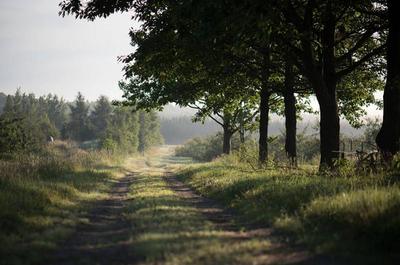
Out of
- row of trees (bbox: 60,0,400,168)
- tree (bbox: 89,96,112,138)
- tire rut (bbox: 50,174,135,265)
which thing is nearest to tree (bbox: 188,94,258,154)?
row of trees (bbox: 60,0,400,168)

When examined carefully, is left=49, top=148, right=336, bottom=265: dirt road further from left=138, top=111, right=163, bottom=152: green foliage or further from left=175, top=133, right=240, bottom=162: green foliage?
left=138, top=111, right=163, bottom=152: green foliage

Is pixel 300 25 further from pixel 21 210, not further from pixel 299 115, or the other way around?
pixel 299 115

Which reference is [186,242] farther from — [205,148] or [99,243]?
[205,148]

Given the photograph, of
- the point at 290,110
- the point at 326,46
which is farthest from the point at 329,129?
the point at 290,110

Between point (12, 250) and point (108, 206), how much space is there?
6130 millimetres

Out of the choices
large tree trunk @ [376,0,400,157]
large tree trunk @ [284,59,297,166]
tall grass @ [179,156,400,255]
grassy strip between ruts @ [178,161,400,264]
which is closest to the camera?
grassy strip between ruts @ [178,161,400,264]

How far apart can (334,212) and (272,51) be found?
9801mm

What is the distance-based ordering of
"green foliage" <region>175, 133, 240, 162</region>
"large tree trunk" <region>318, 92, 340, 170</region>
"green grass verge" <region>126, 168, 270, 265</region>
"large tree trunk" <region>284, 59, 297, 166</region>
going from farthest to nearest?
"green foliage" <region>175, 133, 240, 162</region>, "large tree trunk" <region>284, 59, 297, 166</region>, "large tree trunk" <region>318, 92, 340, 170</region>, "green grass verge" <region>126, 168, 270, 265</region>

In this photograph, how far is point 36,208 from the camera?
36.8ft

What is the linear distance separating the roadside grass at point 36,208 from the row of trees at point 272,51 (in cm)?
544

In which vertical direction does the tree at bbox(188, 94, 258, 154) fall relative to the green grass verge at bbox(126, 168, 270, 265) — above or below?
above

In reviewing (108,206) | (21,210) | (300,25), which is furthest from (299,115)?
(21,210)

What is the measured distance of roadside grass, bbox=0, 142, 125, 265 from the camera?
782 centimetres

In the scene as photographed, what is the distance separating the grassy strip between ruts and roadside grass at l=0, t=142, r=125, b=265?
4321 millimetres
